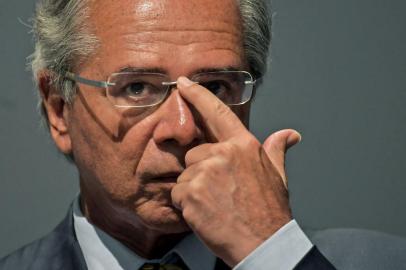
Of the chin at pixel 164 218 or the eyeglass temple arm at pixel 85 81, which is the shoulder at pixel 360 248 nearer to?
the chin at pixel 164 218

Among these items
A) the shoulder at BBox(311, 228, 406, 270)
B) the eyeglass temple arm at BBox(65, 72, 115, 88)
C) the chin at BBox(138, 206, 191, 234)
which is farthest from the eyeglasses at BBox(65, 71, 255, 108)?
the shoulder at BBox(311, 228, 406, 270)

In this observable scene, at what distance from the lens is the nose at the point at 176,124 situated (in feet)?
5.54

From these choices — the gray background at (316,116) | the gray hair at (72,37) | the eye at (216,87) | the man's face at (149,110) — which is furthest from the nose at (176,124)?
the gray background at (316,116)

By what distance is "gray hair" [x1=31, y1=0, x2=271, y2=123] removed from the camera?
1.89 metres

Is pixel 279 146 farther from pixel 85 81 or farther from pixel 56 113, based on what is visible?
pixel 56 113

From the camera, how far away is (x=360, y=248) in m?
2.04

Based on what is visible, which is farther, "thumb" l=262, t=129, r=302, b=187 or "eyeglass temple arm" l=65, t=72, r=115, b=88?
"eyeglass temple arm" l=65, t=72, r=115, b=88

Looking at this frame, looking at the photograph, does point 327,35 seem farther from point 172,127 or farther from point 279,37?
point 172,127

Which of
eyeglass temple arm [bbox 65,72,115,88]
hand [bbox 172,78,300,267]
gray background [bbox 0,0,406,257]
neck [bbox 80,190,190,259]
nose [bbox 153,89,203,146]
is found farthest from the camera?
gray background [bbox 0,0,406,257]

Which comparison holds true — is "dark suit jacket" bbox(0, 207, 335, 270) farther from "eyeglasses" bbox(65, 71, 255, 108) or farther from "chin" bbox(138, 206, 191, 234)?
"eyeglasses" bbox(65, 71, 255, 108)

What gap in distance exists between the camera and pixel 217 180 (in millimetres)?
1606

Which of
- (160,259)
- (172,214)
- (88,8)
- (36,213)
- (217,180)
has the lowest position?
(36,213)

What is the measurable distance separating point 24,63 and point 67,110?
69 cm

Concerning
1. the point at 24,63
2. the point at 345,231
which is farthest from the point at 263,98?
the point at 24,63
